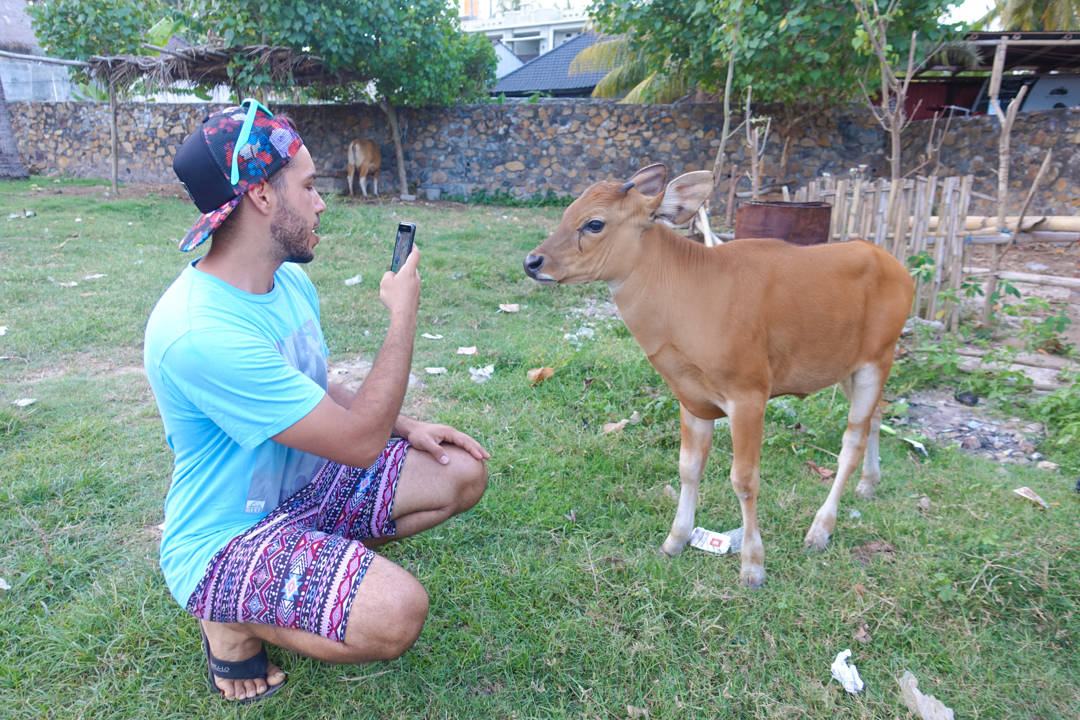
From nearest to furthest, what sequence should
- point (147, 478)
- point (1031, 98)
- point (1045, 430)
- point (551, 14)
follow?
point (147, 478) → point (1045, 430) → point (1031, 98) → point (551, 14)

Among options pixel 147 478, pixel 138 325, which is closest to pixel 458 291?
pixel 138 325

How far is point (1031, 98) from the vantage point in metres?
14.6

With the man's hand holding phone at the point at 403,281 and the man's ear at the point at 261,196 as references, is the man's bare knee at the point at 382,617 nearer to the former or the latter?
the man's hand holding phone at the point at 403,281

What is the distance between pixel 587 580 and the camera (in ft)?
9.27

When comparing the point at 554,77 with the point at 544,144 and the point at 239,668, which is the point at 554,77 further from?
the point at 239,668

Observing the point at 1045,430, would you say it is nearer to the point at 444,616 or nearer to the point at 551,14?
the point at 444,616

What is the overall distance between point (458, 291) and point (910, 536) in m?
4.73

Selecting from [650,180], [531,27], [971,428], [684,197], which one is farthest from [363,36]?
[531,27]

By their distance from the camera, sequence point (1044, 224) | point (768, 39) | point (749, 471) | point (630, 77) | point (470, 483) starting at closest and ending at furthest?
point (470, 483)
point (749, 471)
point (1044, 224)
point (768, 39)
point (630, 77)

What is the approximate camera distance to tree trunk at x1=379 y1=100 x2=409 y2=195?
45.9ft

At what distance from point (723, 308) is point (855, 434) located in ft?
3.45

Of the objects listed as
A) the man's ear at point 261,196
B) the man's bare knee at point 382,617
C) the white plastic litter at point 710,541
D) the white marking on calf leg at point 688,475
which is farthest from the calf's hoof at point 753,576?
the man's ear at point 261,196

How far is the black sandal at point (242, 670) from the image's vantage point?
87.3 inches

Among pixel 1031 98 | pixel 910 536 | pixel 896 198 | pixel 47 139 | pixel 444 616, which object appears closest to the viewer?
pixel 444 616
